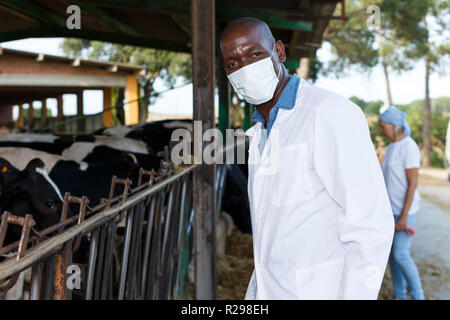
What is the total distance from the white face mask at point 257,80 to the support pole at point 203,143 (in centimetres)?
182

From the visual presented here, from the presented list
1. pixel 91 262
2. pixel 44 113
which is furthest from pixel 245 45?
pixel 44 113

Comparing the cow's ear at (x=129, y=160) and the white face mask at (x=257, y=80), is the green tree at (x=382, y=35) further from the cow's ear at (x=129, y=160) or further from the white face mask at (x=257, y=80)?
the white face mask at (x=257, y=80)

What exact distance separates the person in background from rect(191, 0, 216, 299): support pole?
146cm

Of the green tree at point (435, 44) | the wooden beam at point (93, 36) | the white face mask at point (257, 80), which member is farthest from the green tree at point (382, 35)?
the white face mask at point (257, 80)

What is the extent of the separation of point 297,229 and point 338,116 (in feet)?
0.90

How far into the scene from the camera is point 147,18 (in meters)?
5.61

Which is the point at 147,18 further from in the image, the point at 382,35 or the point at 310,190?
the point at 382,35

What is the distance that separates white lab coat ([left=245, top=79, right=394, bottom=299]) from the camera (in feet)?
3.57

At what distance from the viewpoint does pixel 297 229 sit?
1.14 meters

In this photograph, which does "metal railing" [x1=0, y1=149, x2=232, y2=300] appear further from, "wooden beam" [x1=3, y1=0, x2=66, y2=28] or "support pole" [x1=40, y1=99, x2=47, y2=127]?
"support pole" [x1=40, y1=99, x2=47, y2=127]

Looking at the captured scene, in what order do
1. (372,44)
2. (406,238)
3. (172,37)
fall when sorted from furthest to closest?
(372,44) → (172,37) → (406,238)
